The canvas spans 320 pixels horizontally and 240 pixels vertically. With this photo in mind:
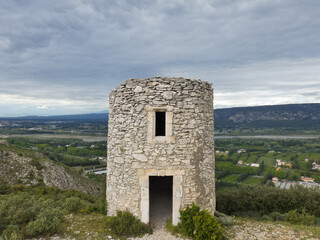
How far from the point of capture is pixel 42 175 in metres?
20.4

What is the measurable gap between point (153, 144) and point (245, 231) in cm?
454

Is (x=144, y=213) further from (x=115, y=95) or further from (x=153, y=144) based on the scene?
(x=115, y=95)

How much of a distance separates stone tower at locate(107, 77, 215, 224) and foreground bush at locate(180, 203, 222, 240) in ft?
1.17

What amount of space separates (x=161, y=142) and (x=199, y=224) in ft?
8.97

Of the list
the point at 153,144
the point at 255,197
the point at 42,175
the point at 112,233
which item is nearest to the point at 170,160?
the point at 153,144

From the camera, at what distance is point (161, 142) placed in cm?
704

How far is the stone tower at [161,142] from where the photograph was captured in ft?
23.2

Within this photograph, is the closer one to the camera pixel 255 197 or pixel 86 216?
pixel 86 216

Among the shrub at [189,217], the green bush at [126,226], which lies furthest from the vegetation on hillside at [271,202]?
the green bush at [126,226]

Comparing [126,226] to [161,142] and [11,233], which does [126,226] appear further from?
[11,233]

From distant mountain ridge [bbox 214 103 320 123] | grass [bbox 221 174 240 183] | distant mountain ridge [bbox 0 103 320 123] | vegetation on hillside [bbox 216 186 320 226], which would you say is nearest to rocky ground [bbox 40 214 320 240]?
vegetation on hillside [bbox 216 186 320 226]

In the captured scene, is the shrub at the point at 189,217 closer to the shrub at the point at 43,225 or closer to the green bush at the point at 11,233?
the shrub at the point at 43,225

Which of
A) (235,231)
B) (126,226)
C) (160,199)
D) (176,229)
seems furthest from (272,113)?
(126,226)

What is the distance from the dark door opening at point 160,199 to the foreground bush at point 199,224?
1.26 m
